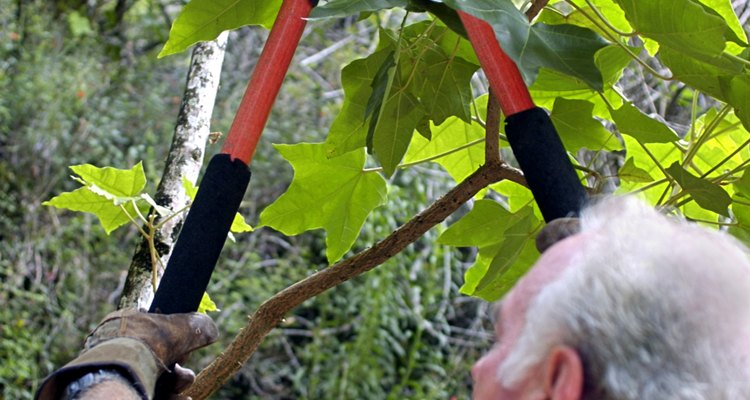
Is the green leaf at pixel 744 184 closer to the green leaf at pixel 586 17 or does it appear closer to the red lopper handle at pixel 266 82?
the green leaf at pixel 586 17

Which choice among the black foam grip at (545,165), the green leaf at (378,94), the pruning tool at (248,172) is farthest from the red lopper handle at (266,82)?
the black foam grip at (545,165)

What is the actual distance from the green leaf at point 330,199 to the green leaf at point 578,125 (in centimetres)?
25

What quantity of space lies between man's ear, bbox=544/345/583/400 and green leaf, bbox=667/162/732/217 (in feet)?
1.68

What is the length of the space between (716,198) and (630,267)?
478 millimetres

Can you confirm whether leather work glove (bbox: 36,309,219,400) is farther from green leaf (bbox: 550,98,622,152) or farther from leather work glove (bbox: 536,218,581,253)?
green leaf (bbox: 550,98,622,152)

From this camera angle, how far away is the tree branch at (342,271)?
1.19 meters

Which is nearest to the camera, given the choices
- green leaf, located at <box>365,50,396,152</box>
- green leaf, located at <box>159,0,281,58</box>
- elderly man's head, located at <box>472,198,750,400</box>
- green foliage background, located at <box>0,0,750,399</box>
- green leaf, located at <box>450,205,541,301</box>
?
elderly man's head, located at <box>472,198,750,400</box>

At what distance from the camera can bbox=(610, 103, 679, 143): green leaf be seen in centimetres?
113

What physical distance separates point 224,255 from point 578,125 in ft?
12.1

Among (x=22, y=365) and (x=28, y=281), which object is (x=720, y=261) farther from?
(x=28, y=281)

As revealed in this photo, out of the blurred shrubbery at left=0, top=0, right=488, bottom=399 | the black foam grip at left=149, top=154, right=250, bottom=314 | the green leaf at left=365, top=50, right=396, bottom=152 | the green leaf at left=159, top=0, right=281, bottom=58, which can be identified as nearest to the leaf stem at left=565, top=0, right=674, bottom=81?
the green leaf at left=365, top=50, right=396, bottom=152

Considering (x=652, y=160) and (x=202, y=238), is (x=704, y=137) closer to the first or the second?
(x=652, y=160)

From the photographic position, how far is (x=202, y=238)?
86cm

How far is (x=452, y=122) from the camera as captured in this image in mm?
1397
